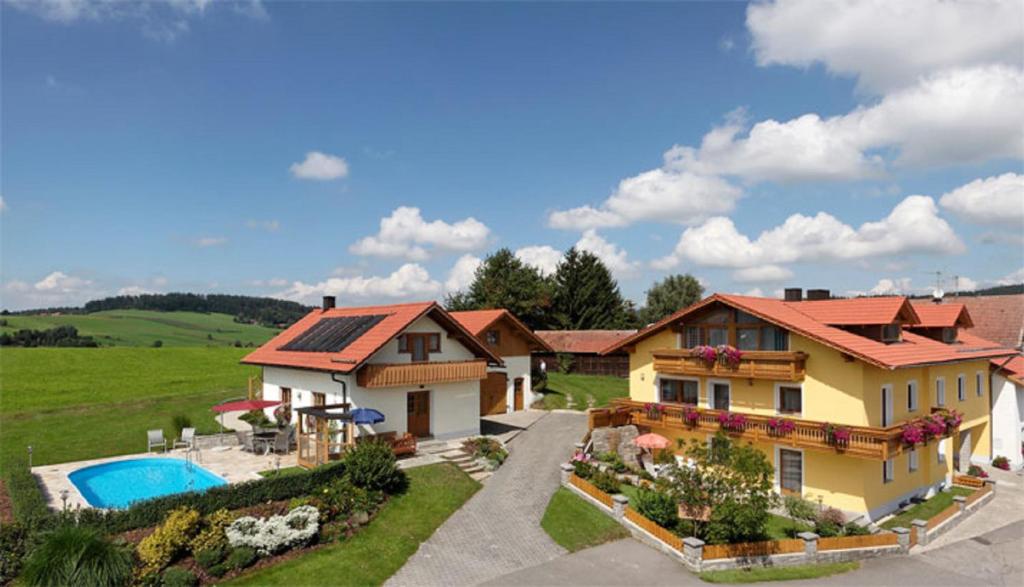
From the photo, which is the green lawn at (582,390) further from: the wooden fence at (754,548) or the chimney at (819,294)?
the wooden fence at (754,548)

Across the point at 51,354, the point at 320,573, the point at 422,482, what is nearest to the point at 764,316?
the point at 422,482

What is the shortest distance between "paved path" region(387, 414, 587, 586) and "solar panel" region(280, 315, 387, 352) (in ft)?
28.8

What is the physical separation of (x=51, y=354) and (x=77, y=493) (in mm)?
38583

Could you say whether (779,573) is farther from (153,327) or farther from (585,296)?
(153,327)

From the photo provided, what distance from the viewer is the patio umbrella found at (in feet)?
75.5

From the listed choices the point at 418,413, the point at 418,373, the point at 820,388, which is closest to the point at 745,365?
the point at 820,388

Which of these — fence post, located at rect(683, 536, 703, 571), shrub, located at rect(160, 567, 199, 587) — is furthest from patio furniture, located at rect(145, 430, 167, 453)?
fence post, located at rect(683, 536, 703, 571)

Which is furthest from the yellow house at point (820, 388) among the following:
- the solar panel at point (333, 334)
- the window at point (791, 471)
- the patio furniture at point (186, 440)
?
the patio furniture at point (186, 440)

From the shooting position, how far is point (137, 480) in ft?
78.0

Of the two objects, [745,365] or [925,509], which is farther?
[925,509]

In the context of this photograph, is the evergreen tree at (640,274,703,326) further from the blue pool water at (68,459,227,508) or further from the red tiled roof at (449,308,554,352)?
the blue pool water at (68,459,227,508)

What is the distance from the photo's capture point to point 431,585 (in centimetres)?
1580

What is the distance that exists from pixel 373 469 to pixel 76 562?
8.23 meters

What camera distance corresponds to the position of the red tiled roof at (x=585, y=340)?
5166cm
